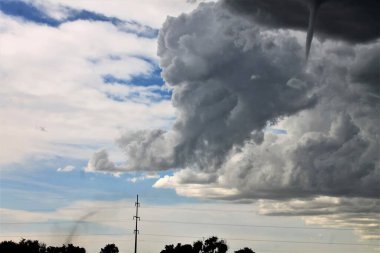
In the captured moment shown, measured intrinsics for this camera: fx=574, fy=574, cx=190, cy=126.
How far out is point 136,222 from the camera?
17238 centimetres

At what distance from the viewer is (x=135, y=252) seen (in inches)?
6038

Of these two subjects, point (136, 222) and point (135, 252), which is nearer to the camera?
point (135, 252)

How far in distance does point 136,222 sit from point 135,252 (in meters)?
19.7
